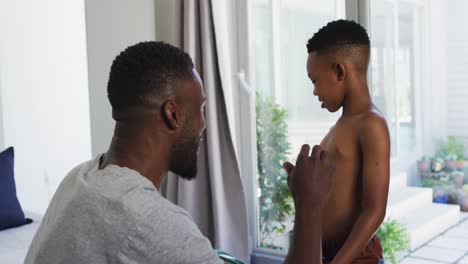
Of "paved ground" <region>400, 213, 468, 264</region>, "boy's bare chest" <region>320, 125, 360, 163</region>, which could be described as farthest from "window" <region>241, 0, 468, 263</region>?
"boy's bare chest" <region>320, 125, 360, 163</region>

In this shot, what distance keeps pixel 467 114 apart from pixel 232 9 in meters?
1.48

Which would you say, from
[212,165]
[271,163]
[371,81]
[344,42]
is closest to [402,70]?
[371,81]

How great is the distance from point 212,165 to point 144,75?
76.2 inches

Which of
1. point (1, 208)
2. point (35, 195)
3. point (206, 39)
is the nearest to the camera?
point (1, 208)

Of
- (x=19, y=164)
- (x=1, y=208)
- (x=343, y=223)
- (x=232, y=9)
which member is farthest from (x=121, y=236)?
(x=19, y=164)

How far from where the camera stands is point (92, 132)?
3.19 metres

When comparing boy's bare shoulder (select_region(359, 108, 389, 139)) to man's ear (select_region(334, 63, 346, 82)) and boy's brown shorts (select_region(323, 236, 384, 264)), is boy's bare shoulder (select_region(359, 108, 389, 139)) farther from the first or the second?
boy's brown shorts (select_region(323, 236, 384, 264))

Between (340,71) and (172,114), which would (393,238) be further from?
(172,114)

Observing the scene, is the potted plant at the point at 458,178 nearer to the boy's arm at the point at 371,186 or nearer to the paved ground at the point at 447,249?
the paved ground at the point at 447,249

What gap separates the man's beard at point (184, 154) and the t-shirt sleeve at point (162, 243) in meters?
0.20

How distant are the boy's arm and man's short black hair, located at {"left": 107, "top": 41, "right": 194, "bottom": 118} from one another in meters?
0.59

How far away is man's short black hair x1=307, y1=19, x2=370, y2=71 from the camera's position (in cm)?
141

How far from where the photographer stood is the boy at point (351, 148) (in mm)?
1279

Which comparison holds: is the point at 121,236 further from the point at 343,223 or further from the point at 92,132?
the point at 92,132
